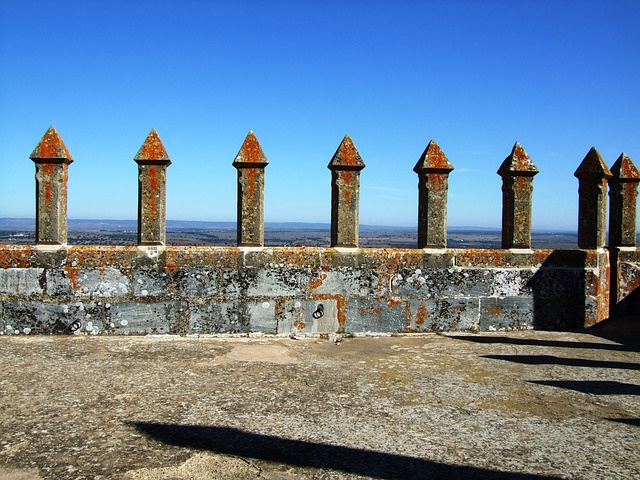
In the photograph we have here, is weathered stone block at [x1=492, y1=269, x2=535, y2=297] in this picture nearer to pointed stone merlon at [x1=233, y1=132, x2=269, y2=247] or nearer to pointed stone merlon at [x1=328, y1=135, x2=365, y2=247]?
pointed stone merlon at [x1=328, y1=135, x2=365, y2=247]

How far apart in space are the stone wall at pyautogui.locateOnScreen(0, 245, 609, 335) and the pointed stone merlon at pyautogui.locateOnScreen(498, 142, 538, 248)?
250 millimetres

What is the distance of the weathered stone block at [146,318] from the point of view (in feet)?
20.9

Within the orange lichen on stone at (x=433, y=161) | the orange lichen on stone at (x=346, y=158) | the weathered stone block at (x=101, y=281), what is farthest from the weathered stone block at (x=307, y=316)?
the orange lichen on stone at (x=433, y=161)

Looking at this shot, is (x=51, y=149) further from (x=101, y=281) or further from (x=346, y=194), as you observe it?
(x=346, y=194)

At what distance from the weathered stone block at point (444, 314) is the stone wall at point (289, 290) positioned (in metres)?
0.01

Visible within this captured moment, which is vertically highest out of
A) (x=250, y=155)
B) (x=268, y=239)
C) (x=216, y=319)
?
(x=250, y=155)

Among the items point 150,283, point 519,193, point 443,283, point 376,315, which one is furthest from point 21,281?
point 519,193

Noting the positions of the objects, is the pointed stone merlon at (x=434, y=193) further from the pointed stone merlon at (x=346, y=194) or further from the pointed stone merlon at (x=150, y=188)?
the pointed stone merlon at (x=150, y=188)

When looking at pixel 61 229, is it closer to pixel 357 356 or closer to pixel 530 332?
pixel 357 356

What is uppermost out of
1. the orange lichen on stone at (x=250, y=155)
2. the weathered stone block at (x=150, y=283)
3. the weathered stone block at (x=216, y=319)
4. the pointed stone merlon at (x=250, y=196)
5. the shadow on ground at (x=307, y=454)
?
the orange lichen on stone at (x=250, y=155)

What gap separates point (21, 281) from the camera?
628cm

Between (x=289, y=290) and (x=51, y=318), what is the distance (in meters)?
2.77

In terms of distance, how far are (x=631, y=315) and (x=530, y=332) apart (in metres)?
1.91

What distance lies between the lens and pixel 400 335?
22.1ft
